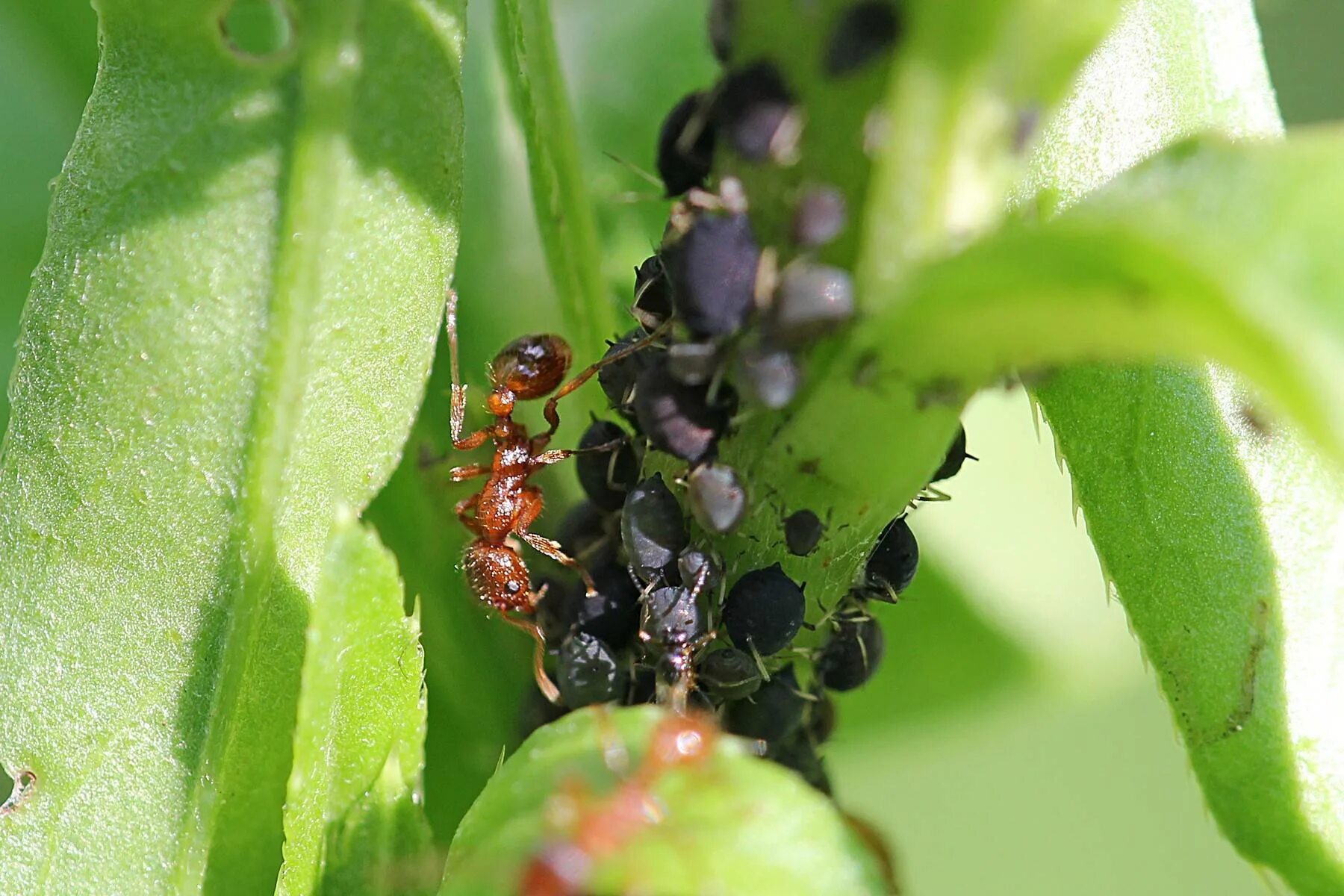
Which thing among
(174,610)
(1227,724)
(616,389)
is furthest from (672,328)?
(1227,724)

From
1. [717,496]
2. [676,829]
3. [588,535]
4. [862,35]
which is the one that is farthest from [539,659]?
[862,35]

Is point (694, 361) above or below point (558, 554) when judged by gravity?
above

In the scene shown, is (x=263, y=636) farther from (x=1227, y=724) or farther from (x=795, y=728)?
(x=1227, y=724)

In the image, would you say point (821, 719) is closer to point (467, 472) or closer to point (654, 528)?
point (654, 528)

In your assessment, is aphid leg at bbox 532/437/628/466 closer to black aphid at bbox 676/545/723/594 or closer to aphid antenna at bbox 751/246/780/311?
black aphid at bbox 676/545/723/594

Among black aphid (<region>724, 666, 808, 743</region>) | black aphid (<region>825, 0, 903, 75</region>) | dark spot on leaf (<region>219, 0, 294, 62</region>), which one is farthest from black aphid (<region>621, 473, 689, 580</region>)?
dark spot on leaf (<region>219, 0, 294, 62</region>)
